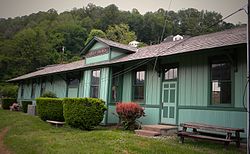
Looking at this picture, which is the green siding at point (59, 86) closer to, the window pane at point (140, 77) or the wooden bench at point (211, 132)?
the window pane at point (140, 77)

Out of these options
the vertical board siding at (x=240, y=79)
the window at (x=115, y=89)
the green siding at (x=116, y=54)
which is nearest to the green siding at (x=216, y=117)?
the vertical board siding at (x=240, y=79)

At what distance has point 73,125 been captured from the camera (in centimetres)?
1207

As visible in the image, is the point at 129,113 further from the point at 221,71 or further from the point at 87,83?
the point at 87,83

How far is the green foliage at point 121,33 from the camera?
54562 millimetres

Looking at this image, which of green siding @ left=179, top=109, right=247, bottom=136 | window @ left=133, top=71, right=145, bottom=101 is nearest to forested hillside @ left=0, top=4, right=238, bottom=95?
window @ left=133, top=71, right=145, bottom=101

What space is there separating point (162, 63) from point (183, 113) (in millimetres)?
2769

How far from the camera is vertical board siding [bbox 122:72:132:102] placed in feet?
45.9

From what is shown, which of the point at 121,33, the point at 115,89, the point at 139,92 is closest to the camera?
the point at 139,92

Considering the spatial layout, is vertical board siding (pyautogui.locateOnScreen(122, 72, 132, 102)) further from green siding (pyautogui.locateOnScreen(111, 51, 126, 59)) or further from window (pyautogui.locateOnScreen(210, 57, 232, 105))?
window (pyautogui.locateOnScreen(210, 57, 232, 105))

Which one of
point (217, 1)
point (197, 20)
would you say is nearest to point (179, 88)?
point (217, 1)

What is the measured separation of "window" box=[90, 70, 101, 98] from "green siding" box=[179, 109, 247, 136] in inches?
234

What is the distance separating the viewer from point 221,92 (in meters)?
9.72

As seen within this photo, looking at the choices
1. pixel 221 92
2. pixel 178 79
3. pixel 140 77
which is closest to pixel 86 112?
pixel 140 77

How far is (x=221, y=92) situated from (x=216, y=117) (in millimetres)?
1008
